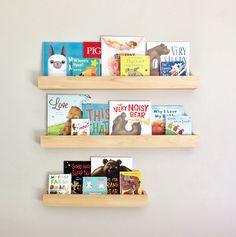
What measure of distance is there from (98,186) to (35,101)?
52cm

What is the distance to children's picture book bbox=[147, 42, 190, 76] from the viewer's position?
1411 mm

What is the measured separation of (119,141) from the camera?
1.35 metres

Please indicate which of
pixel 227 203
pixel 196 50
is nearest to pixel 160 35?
pixel 196 50

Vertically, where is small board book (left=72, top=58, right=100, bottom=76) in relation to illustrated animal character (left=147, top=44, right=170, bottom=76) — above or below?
below

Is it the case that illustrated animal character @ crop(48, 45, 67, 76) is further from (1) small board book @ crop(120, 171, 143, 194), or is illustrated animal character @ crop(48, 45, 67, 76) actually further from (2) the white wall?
(1) small board book @ crop(120, 171, 143, 194)

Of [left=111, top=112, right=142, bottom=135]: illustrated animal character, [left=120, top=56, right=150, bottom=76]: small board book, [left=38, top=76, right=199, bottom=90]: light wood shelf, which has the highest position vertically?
[left=120, top=56, right=150, bottom=76]: small board book

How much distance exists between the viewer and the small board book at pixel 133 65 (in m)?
1.39

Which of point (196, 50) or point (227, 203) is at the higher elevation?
point (196, 50)

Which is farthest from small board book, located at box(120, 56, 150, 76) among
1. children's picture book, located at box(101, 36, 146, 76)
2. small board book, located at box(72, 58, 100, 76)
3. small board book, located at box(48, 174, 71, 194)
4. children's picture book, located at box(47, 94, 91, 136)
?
small board book, located at box(48, 174, 71, 194)

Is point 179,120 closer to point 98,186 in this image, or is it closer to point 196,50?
point 196,50

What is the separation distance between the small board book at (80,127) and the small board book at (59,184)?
22cm

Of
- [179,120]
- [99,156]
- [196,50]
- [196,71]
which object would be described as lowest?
[99,156]

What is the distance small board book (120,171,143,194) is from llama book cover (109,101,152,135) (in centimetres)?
20

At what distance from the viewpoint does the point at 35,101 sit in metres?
1.44
